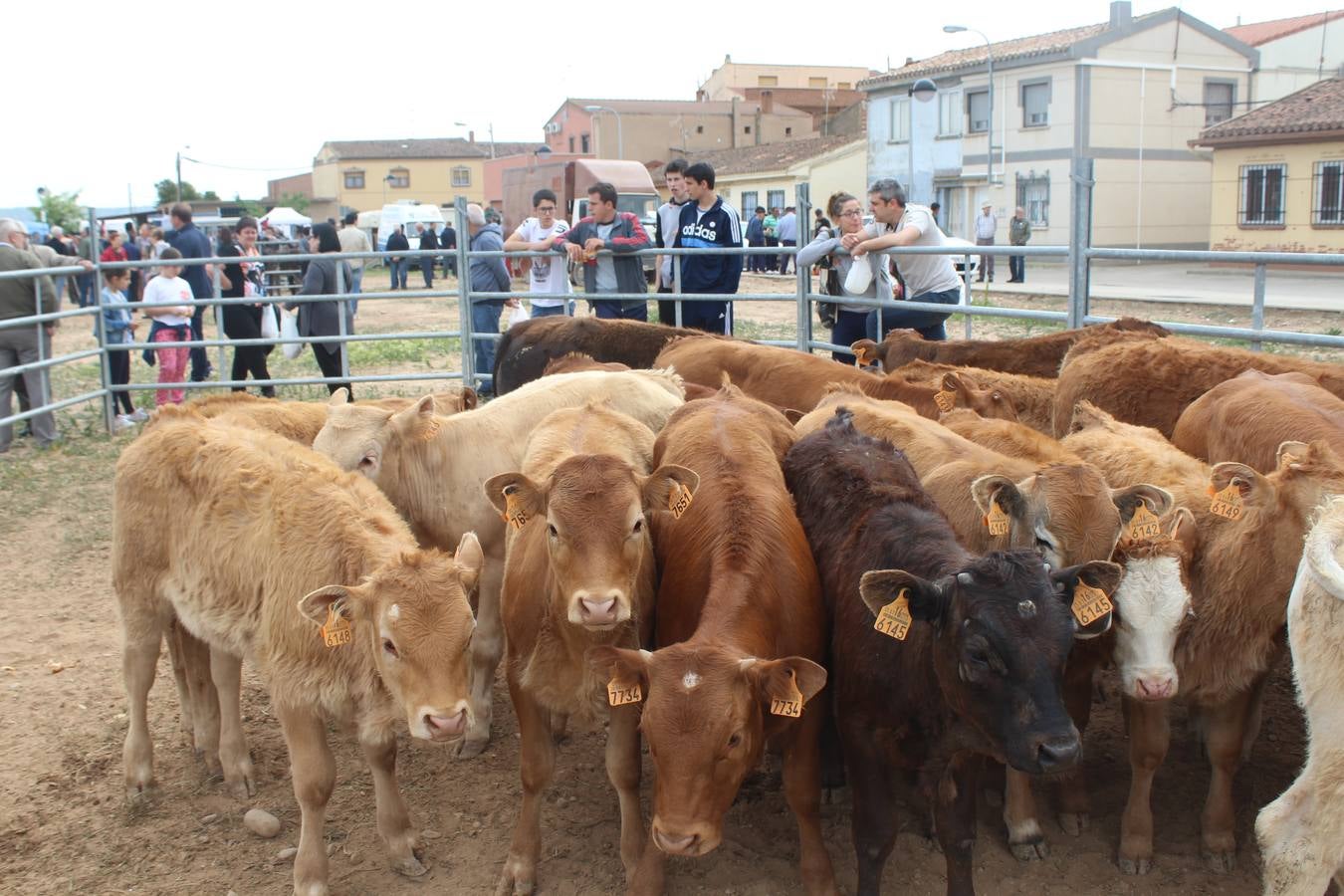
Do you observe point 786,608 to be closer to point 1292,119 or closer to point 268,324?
point 268,324

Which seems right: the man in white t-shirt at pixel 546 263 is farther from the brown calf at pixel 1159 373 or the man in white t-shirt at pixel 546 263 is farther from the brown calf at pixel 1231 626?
the brown calf at pixel 1231 626

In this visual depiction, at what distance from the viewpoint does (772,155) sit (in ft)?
170

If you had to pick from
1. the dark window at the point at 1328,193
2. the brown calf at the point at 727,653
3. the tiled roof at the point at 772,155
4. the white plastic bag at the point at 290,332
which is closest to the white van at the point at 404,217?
the tiled roof at the point at 772,155

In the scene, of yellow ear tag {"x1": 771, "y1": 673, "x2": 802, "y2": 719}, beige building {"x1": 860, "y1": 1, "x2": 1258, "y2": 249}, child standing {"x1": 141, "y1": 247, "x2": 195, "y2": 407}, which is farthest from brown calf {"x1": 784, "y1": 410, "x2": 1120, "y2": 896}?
beige building {"x1": 860, "y1": 1, "x2": 1258, "y2": 249}

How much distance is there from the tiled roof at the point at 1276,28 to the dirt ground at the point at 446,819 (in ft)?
143

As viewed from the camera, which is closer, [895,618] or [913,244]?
[895,618]

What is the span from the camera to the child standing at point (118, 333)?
491 inches

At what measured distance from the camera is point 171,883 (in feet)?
14.2

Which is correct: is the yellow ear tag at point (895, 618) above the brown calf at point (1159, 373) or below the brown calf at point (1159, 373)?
below

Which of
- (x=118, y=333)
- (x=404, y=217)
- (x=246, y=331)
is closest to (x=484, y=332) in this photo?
(x=246, y=331)

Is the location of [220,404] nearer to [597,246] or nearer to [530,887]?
[530,887]

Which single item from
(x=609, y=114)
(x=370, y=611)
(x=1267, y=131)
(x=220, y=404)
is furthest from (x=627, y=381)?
(x=609, y=114)

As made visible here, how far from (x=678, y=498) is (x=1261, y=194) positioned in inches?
1122

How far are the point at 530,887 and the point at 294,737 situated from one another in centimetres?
98
